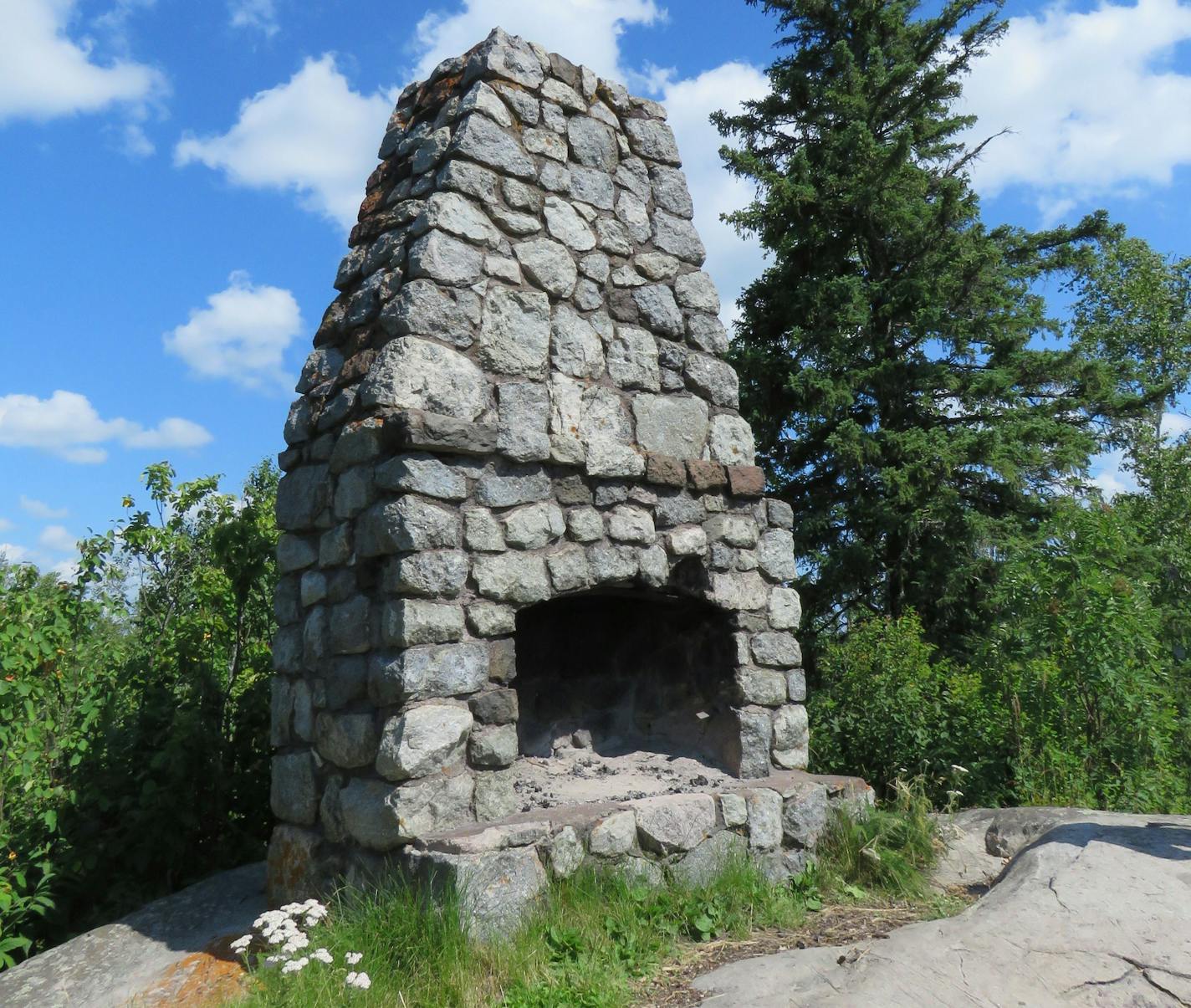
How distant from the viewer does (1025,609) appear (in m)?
7.48

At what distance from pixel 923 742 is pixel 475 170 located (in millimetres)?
5276


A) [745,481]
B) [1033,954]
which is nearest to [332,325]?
[745,481]

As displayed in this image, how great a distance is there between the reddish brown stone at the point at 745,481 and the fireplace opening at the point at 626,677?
67 cm

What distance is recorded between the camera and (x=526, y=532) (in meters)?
4.47

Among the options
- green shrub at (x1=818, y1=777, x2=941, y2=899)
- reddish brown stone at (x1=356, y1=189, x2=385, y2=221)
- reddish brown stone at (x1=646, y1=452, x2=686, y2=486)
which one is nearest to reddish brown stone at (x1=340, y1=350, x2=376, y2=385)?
reddish brown stone at (x1=356, y1=189, x2=385, y2=221)

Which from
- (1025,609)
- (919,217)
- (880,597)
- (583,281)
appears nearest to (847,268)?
(919,217)

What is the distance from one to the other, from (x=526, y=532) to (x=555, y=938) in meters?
1.72

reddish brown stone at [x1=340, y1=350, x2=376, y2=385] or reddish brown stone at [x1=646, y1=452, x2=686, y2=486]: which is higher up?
reddish brown stone at [x1=340, y1=350, x2=376, y2=385]

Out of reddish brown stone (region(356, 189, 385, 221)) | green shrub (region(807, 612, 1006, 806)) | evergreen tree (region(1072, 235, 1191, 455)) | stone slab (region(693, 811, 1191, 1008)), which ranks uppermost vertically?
evergreen tree (region(1072, 235, 1191, 455))

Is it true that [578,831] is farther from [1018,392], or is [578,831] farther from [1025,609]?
[1018,392]

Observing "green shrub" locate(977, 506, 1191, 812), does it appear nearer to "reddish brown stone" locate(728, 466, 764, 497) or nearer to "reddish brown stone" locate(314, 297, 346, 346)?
"reddish brown stone" locate(728, 466, 764, 497)

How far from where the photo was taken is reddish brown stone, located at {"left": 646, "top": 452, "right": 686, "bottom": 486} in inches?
197

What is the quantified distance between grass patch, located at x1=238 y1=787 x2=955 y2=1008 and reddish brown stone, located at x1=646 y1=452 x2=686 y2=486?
6.27 ft

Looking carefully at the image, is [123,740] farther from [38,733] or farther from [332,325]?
[332,325]
